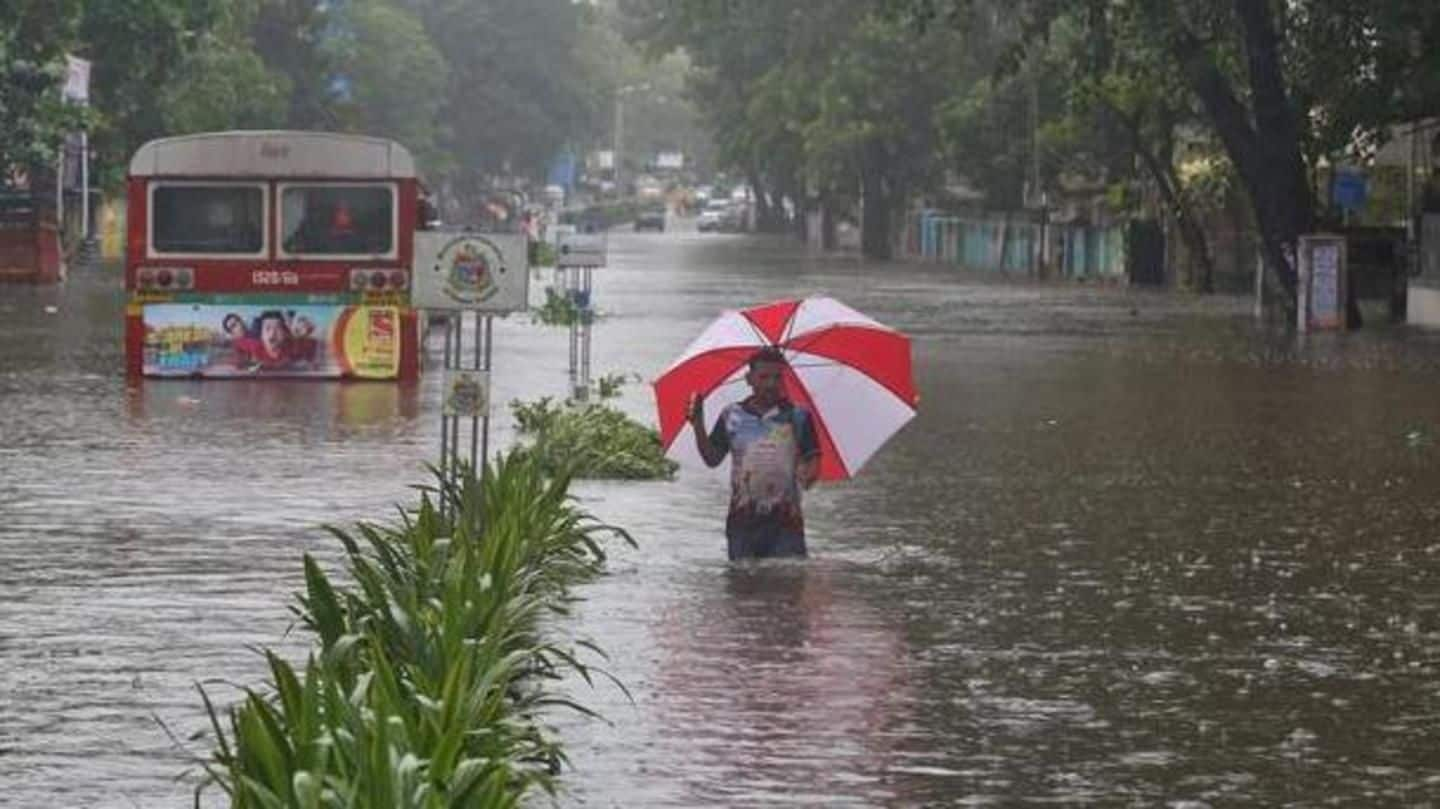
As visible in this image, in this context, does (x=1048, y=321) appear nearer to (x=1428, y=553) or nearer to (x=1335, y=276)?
(x=1335, y=276)

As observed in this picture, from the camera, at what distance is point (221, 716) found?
1132 centimetres

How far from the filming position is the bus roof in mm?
30000

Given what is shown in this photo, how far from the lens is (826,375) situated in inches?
677

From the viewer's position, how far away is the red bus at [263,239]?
30.0 meters

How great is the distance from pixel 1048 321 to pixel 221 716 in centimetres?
3933

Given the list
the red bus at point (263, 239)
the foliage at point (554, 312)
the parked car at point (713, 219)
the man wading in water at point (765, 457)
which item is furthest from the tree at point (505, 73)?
the man wading in water at point (765, 457)

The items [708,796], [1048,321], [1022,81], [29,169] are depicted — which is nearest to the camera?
[708,796]

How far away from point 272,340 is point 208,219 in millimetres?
1265

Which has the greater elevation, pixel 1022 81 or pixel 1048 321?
pixel 1022 81

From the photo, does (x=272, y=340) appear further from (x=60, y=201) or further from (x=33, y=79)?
(x=60, y=201)

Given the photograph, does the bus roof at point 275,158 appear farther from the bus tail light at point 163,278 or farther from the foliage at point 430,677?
the foliage at point 430,677

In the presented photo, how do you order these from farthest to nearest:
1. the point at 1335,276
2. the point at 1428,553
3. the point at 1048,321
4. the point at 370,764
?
the point at 1048,321 < the point at 1335,276 < the point at 1428,553 < the point at 370,764

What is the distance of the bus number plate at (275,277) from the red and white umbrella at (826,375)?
13.3 m

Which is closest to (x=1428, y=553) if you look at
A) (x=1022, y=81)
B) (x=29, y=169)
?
(x=29, y=169)
